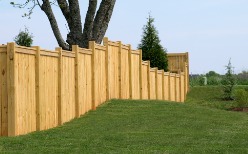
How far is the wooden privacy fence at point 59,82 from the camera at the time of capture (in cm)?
1315

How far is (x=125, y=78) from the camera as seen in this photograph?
70.0 ft

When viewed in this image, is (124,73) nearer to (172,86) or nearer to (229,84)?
(172,86)

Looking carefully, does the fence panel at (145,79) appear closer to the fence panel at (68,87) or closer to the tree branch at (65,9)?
the tree branch at (65,9)

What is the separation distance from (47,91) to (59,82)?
0.68 m

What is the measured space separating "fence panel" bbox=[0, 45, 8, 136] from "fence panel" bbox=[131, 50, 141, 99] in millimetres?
9217

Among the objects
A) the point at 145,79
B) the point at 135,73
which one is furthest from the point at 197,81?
the point at 135,73

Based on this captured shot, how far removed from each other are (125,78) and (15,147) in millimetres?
10165

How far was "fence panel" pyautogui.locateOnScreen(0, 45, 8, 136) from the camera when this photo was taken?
1312 centimetres

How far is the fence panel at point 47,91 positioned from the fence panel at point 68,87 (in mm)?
358

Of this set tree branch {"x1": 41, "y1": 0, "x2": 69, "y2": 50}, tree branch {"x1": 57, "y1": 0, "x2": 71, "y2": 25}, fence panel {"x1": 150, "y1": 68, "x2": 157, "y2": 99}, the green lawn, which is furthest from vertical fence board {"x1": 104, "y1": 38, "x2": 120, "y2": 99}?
fence panel {"x1": 150, "y1": 68, "x2": 157, "y2": 99}

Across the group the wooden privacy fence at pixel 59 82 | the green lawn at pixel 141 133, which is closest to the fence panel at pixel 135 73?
the wooden privacy fence at pixel 59 82

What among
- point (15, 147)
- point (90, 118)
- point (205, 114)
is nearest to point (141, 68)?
point (205, 114)

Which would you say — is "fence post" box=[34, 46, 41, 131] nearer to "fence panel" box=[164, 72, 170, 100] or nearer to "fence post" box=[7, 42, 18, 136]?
"fence post" box=[7, 42, 18, 136]

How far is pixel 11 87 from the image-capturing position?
514 inches
